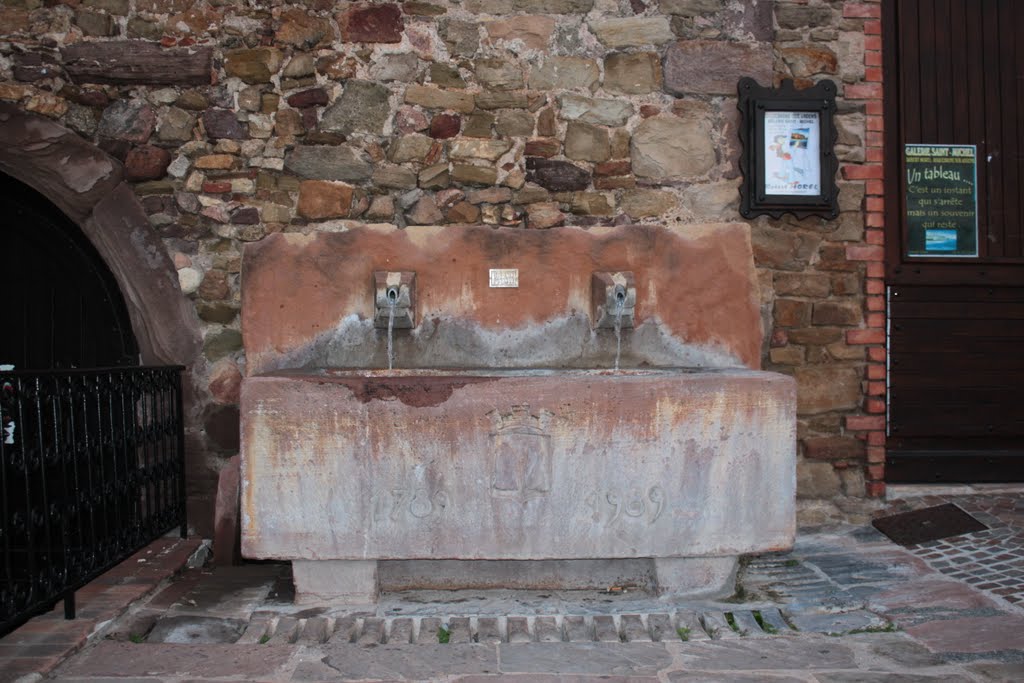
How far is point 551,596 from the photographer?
10.2ft

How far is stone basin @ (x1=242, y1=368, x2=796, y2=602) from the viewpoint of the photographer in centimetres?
290

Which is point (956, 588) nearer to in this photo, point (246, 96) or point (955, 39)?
point (955, 39)

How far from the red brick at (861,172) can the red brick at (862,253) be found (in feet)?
1.12

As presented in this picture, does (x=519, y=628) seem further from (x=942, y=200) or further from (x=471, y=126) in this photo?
(x=942, y=200)

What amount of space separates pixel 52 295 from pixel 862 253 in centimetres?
408

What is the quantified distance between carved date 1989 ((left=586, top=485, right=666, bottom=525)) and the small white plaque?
1022mm

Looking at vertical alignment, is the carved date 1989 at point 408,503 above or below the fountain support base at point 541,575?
above

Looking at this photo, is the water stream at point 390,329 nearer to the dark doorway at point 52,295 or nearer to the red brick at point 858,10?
the dark doorway at point 52,295

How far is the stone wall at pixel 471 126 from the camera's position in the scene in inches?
150

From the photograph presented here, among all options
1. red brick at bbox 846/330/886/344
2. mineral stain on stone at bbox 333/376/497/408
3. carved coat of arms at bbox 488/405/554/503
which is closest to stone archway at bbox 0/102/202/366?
mineral stain on stone at bbox 333/376/497/408

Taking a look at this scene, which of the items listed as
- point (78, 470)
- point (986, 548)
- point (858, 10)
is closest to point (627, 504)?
point (986, 548)

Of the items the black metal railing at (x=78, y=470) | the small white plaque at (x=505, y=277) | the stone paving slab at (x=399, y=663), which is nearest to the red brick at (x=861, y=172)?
the small white plaque at (x=505, y=277)

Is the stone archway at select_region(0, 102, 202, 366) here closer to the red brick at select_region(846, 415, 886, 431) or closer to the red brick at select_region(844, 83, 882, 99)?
the red brick at select_region(846, 415, 886, 431)

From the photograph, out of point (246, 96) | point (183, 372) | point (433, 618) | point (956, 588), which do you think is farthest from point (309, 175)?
point (956, 588)
